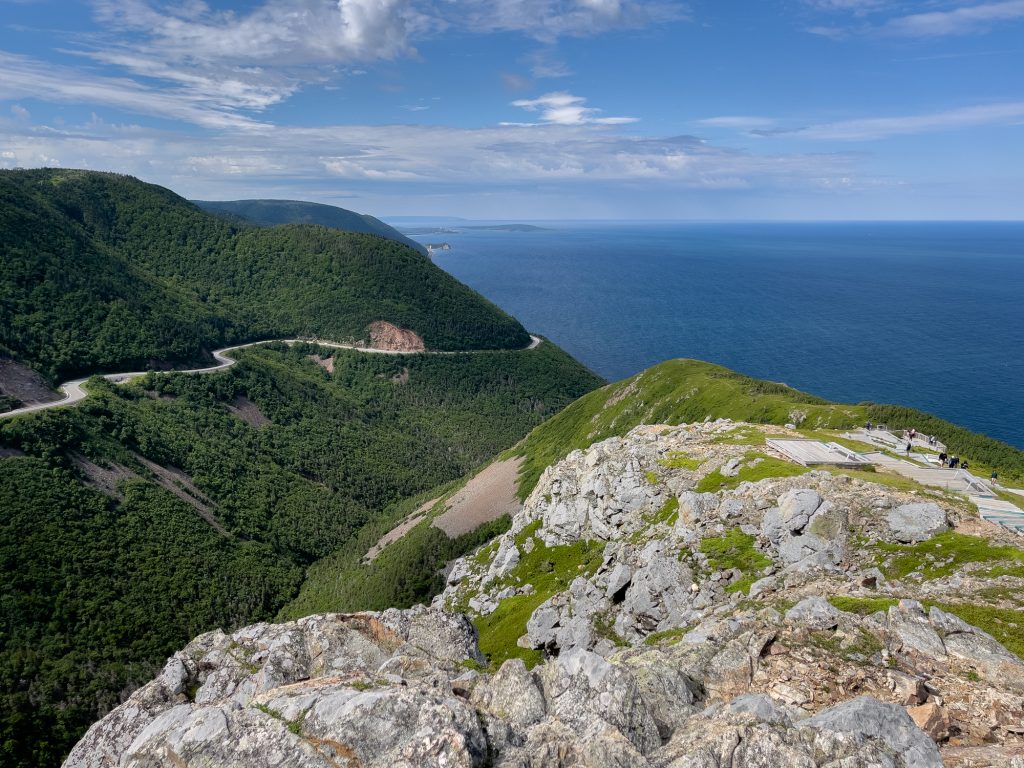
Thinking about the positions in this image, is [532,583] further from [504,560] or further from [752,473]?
[752,473]

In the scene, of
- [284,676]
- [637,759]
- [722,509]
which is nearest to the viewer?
[637,759]

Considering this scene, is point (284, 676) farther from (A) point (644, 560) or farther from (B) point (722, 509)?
(B) point (722, 509)

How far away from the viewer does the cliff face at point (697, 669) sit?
20.3m

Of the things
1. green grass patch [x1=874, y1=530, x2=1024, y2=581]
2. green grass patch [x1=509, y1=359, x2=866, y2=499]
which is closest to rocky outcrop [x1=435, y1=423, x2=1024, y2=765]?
green grass patch [x1=874, y1=530, x2=1024, y2=581]

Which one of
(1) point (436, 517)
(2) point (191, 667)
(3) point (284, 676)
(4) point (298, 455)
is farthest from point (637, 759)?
(4) point (298, 455)

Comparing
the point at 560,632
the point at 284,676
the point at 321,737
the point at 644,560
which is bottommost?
the point at 560,632

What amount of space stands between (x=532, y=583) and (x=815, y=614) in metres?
48.9

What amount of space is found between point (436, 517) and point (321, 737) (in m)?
114

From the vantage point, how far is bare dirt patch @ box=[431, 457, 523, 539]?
124m

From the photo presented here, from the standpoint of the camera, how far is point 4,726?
7769 centimetres

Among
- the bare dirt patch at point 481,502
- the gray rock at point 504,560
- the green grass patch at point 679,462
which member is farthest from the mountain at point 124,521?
the green grass patch at point 679,462

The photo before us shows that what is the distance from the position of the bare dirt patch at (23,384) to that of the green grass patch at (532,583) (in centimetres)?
14993

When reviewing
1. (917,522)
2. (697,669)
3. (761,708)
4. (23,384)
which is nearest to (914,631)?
(697,669)

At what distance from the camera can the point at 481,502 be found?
133 m
